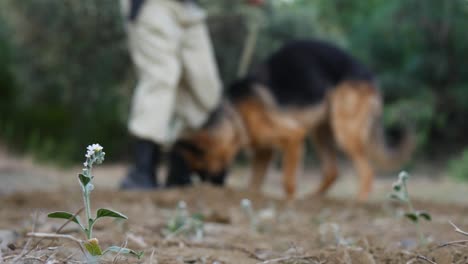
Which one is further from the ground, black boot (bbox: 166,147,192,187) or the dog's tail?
the dog's tail

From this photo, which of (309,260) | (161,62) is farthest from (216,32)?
(309,260)

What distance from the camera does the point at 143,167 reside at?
546 centimetres

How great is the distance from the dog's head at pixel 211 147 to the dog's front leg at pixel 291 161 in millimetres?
567

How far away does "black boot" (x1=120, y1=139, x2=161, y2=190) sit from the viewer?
5.43m

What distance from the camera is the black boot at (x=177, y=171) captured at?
606 centimetres

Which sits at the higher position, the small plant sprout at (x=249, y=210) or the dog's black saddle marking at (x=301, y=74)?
the dog's black saddle marking at (x=301, y=74)

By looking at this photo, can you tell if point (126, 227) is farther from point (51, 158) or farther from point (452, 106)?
point (452, 106)

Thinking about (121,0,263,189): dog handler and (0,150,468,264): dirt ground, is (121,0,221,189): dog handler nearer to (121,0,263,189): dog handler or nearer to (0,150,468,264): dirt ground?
(121,0,263,189): dog handler

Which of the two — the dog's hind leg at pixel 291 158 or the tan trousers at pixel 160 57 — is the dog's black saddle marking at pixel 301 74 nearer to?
the dog's hind leg at pixel 291 158

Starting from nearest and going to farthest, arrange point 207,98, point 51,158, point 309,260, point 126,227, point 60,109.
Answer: point 309,260 → point 126,227 → point 207,98 → point 51,158 → point 60,109

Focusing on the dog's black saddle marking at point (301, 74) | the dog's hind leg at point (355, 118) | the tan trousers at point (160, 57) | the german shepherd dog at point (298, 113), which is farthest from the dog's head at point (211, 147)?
the dog's hind leg at point (355, 118)

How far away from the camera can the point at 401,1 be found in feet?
39.2

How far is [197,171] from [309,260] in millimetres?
4573

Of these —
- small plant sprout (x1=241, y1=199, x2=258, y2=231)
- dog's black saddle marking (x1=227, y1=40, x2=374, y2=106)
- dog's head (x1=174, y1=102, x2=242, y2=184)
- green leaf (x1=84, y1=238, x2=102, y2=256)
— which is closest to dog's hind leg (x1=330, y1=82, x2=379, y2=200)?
dog's black saddle marking (x1=227, y1=40, x2=374, y2=106)
